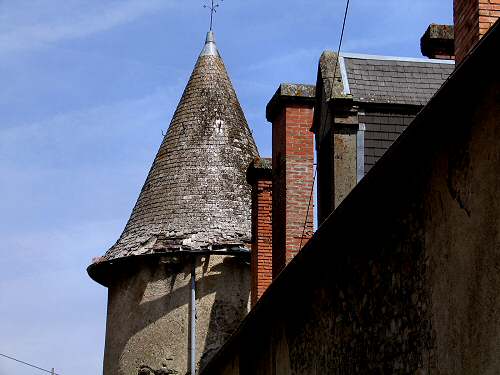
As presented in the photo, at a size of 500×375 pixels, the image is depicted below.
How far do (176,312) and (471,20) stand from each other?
36.6ft

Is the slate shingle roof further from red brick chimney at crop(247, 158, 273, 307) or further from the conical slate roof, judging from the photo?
the conical slate roof

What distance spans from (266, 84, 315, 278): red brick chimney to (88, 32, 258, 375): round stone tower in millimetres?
4188

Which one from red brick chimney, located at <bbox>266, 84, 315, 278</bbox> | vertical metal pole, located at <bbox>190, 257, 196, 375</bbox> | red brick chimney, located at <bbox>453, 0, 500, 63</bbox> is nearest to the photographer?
red brick chimney, located at <bbox>453, 0, 500, 63</bbox>

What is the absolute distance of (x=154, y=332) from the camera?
1870cm

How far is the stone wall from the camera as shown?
5.60 metres

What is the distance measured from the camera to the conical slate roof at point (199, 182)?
18.9 m

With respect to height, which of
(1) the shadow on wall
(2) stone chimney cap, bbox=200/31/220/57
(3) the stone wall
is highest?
(2) stone chimney cap, bbox=200/31/220/57

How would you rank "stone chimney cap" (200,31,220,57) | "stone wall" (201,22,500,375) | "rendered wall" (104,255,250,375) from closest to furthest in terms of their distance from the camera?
"stone wall" (201,22,500,375), "rendered wall" (104,255,250,375), "stone chimney cap" (200,31,220,57)

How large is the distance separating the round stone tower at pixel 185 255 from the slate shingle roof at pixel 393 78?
249 inches

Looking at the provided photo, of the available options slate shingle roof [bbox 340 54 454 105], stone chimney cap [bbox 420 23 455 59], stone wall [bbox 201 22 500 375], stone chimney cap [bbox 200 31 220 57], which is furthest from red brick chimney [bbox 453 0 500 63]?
stone chimney cap [bbox 200 31 220 57]

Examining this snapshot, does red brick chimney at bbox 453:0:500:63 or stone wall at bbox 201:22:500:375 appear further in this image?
red brick chimney at bbox 453:0:500:63

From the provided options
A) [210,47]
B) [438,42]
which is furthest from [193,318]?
[438,42]

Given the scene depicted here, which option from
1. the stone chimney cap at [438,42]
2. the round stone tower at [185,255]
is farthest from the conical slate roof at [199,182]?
the stone chimney cap at [438,42]

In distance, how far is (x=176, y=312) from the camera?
18719mm
